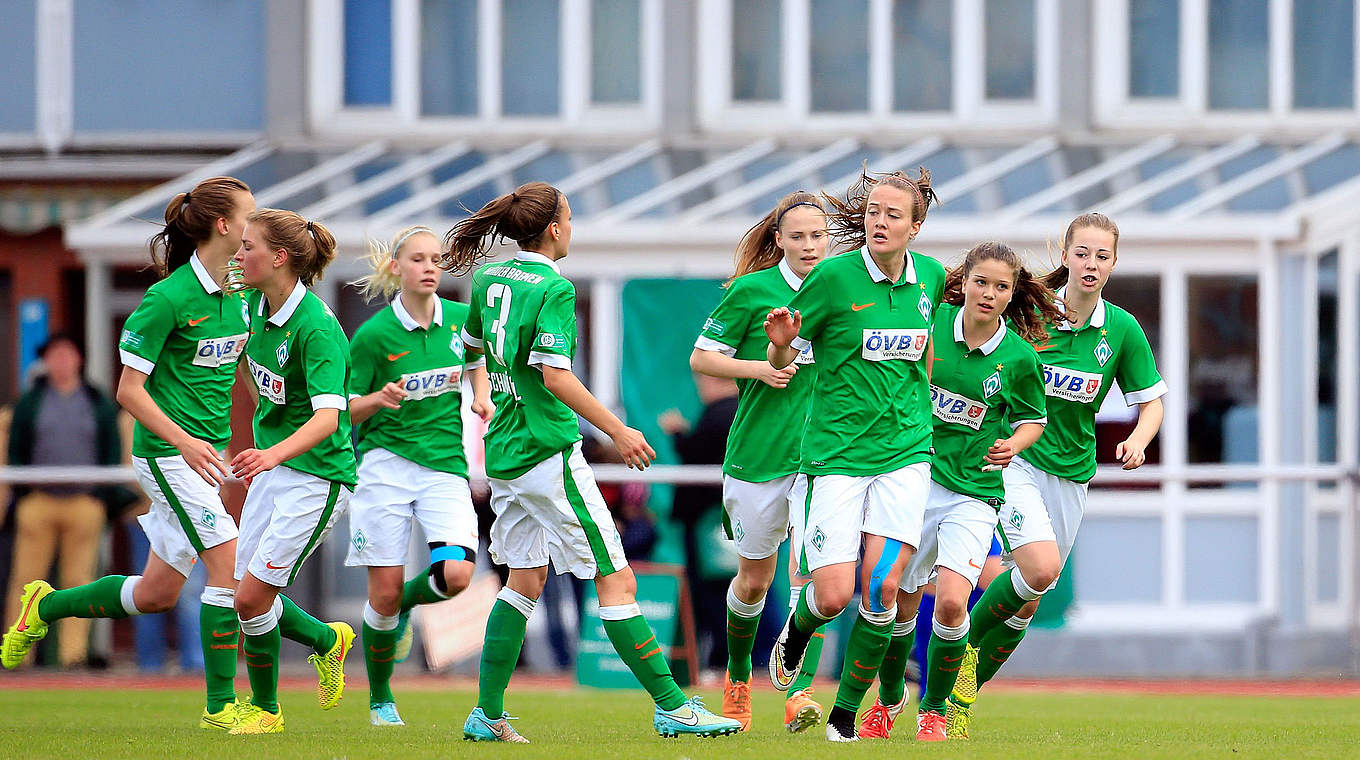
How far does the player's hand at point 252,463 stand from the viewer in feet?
20.6

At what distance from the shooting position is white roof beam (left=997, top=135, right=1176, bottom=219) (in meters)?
13.8

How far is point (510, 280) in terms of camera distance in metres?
6.46

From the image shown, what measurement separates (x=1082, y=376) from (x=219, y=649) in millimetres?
3443

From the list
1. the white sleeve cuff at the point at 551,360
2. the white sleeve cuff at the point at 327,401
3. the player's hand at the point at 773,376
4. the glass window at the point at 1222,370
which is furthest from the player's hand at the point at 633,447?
the glass window at the point at 1222,370

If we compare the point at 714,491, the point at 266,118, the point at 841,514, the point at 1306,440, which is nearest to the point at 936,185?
the point at 1306,440

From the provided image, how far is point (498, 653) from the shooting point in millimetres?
6559

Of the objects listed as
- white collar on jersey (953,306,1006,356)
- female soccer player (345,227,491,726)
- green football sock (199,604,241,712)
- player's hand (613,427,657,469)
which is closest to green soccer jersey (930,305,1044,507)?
white collar on jersey (953,306,1006,356)

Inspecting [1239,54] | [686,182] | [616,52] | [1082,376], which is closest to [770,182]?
[686,182]

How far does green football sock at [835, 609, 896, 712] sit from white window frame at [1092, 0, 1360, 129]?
34.3 feet

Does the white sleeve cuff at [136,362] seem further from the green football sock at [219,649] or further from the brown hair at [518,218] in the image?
the brown hair at [518,218]

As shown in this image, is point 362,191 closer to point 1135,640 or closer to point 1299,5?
point 1135,640

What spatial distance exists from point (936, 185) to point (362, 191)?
4.59m

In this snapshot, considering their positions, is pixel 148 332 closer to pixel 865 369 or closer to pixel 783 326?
pixel 783 326

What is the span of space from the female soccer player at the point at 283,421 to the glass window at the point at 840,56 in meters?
10.2
